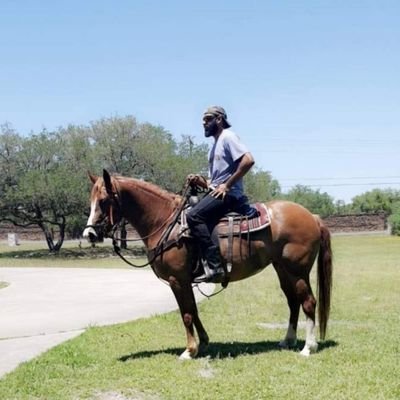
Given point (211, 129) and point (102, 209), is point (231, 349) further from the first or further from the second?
point (211, 129)

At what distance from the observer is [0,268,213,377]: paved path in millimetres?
8422

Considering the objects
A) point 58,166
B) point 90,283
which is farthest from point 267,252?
point 58,166

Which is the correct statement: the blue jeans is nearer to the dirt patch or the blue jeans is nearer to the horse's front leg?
the horse's front leg

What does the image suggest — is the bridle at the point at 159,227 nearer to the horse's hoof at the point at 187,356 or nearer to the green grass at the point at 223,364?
the horse's hoof at the point at 187,356

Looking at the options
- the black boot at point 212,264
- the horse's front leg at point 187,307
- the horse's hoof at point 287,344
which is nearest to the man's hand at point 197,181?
the black boot at point 212,264

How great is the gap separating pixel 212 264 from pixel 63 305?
690 cm

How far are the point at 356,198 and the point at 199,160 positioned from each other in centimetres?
4170

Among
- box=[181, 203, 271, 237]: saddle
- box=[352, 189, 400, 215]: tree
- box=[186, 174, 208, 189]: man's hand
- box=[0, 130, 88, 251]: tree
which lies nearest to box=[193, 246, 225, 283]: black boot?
box=[181, 203, 271, 237]: saddle

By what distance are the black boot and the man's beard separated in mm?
1329

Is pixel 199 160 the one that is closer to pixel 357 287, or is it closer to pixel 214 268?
pixel 357 287

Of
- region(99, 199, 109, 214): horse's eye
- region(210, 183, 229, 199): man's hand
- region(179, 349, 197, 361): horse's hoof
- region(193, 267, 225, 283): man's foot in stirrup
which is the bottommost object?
region(179, 349, 197, 361): horse's hoof

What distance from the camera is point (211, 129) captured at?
22.0ft

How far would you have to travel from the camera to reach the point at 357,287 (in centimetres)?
1374

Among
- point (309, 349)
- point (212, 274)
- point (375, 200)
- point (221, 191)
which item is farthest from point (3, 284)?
point (375, 200)
